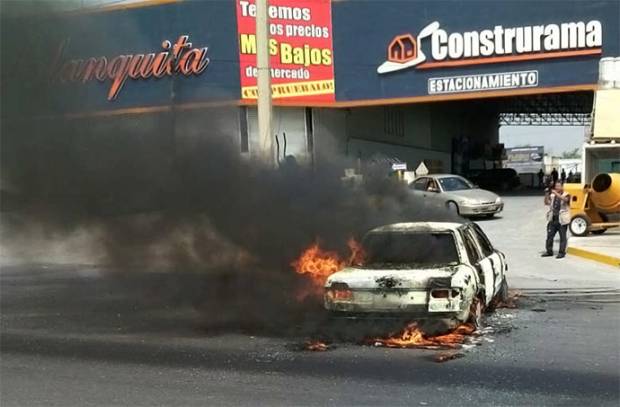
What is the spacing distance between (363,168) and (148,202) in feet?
9.33

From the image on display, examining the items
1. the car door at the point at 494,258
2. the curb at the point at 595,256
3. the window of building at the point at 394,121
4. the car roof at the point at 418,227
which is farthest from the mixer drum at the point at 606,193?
the window of building at the point at 394,121

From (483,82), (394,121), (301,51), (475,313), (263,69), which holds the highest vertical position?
(301,51)

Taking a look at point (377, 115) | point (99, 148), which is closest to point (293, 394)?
point (99, 148)

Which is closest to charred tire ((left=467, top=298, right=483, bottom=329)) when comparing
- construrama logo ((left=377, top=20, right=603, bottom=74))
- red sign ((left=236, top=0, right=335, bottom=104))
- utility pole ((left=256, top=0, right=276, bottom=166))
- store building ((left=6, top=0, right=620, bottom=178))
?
utility pole ((left=256, top=0, right=276, bottom=166))

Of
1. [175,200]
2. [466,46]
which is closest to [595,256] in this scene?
[175,200]

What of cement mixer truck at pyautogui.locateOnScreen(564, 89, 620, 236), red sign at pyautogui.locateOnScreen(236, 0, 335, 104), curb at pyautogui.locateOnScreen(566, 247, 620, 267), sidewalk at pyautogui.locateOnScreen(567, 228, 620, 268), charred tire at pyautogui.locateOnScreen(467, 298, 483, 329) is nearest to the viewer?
charred tire at pyautogui.locateOnScreen(467, 298, 483, 329)

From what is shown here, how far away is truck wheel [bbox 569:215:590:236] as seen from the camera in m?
14.5

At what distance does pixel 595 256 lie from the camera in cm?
1184

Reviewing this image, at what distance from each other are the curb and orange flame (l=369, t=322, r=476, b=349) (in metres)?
6.24

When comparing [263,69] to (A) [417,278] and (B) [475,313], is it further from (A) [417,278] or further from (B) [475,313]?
(B) [475,313]

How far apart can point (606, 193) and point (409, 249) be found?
9270 millimetres

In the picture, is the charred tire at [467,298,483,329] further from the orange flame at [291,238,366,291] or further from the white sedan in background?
the white sedan in background

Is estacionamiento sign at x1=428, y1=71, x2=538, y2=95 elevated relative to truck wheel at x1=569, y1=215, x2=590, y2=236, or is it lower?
elevated

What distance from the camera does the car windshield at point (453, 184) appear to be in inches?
731
